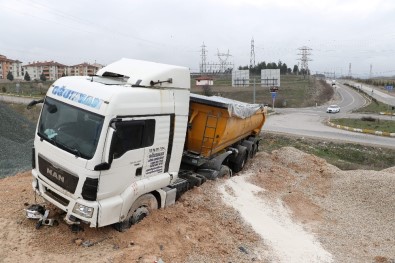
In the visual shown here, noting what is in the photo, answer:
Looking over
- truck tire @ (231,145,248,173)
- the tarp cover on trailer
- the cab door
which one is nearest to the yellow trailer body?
the tarp cover on trailer

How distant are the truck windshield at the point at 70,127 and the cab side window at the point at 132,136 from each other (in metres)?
0.32

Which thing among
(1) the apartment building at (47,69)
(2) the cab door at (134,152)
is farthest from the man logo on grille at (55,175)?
(1) the apartment building at (47,69)

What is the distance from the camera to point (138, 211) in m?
7.16

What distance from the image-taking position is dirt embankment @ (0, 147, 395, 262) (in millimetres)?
6400

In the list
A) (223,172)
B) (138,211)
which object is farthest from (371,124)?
(138,211)

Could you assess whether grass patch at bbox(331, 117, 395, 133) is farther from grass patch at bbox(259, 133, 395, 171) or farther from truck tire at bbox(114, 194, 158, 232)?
truck tire at bbox(114, 194, 158, 232)

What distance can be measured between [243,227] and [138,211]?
7.52 feet

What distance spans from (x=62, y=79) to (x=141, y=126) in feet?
6.00

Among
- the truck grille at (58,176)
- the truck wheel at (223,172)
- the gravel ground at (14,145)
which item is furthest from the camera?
the gravel ground at (14,145)

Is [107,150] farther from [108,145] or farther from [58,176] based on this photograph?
[58,176]

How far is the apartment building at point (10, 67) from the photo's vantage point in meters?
116

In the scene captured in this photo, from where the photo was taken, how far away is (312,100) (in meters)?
64.7

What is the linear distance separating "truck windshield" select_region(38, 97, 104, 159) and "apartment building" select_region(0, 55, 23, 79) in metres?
121

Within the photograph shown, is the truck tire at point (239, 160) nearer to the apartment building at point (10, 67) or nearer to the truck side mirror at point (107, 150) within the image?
the truck side mirror at point (107, 150)
